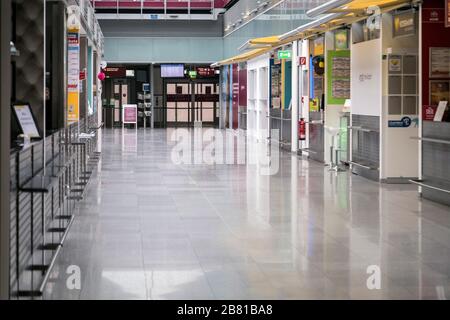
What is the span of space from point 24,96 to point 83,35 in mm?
9073

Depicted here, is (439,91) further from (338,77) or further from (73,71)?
(338,77)

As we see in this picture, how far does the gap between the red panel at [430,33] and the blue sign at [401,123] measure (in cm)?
199

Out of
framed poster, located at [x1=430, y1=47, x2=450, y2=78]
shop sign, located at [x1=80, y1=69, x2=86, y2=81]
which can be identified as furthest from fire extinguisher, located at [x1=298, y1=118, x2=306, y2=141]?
framed poster, located at [x1=430, y1=47, x2=450, y2=78]

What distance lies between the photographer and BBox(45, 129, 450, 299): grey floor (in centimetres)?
672

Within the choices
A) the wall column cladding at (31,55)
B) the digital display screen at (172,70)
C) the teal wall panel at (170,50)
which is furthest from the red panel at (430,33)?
the digital display screen at (172,70)

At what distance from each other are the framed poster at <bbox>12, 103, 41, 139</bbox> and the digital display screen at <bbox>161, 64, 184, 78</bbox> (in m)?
35.7

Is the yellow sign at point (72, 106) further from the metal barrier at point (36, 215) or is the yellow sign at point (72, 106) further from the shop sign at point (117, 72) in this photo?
the shop sign at point (117, 72)

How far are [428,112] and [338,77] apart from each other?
641cm

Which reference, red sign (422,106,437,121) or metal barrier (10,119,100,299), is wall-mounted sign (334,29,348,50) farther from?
metal barrier (10,119,100,299)

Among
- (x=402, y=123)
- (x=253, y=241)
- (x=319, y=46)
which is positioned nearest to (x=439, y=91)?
(x=402, y=123)

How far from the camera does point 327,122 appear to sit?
19.5 metres

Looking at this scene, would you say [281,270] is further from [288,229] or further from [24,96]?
[24,96]

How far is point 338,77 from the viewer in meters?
19.0
